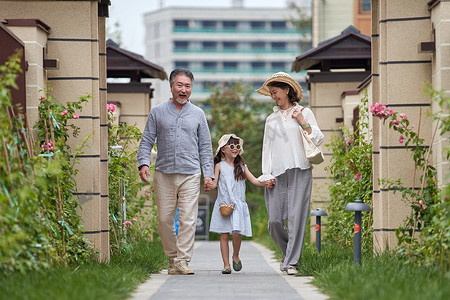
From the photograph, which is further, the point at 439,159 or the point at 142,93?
the point at 142,93

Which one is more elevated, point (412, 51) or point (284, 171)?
point (412, 51)

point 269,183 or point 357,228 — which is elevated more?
point 269,183

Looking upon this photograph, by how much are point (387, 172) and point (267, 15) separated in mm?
84224

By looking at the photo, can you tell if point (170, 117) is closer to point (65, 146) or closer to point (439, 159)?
point (65, 146)

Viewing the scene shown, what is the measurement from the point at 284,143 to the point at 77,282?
3297 mm

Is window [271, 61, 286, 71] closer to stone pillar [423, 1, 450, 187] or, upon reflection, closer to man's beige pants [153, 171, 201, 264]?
man's beige pants [153, 171, 201, 264]

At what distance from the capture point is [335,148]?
41.5 feet

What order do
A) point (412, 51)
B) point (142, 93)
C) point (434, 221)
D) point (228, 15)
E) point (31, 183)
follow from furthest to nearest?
point (228, 15), point (142, 93), point (412, 51), point (434, 221), point (31, 183)

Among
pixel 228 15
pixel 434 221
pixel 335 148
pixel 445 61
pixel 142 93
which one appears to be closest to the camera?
pixel 434 221

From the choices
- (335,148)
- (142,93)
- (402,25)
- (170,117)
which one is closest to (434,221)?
(402,25)

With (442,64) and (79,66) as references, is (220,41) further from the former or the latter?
(442,64)

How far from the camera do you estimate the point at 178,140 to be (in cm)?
888

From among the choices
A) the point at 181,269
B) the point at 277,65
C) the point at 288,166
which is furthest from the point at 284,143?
the point at 277,65

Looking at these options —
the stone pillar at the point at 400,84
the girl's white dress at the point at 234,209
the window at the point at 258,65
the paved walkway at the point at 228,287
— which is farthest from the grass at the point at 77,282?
the window at the point at 258,65
